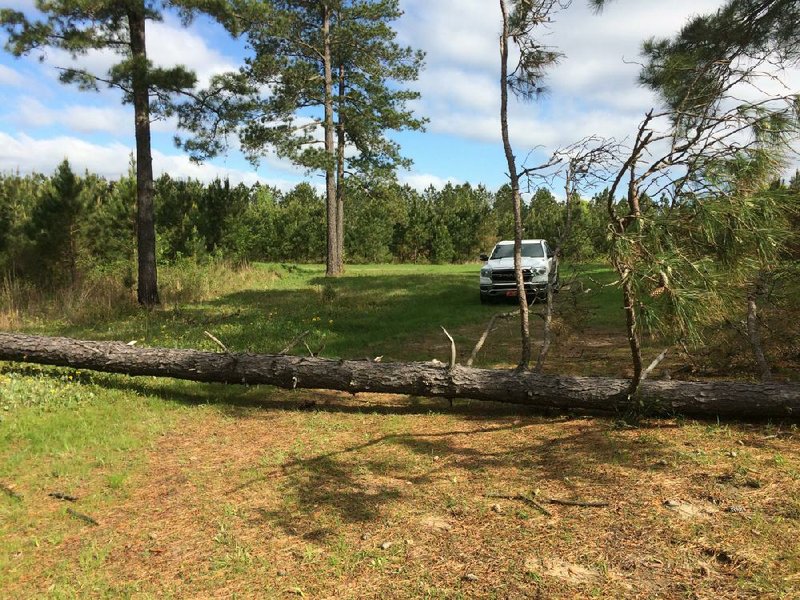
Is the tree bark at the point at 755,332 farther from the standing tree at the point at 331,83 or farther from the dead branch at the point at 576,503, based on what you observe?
the standing tree at the point at 331,83

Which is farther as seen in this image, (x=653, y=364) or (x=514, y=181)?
(x=514, y=181)

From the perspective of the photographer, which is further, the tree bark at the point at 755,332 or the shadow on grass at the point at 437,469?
the tree bark at the point at 755,332

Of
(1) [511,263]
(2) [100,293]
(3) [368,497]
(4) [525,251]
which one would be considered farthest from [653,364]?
(2) [100,293]

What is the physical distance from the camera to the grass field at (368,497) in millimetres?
2994

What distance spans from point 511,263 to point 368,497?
418 inches

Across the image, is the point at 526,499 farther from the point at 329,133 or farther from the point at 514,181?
the point at 329,133

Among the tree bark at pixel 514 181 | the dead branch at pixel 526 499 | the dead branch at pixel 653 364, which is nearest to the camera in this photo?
the dead branch at pixel 526 499

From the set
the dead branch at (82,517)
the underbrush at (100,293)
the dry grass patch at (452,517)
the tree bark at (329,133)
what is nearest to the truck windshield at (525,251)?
the tree bark at (329,133)

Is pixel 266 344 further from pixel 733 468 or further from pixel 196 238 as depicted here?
pixel 196 238

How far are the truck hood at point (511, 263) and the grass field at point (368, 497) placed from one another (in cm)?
662

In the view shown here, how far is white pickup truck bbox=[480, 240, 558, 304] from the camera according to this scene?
519 inches

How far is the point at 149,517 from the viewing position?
151 inches

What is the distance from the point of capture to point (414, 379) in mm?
5855

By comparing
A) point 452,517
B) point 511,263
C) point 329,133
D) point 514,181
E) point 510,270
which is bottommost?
point 452,517
